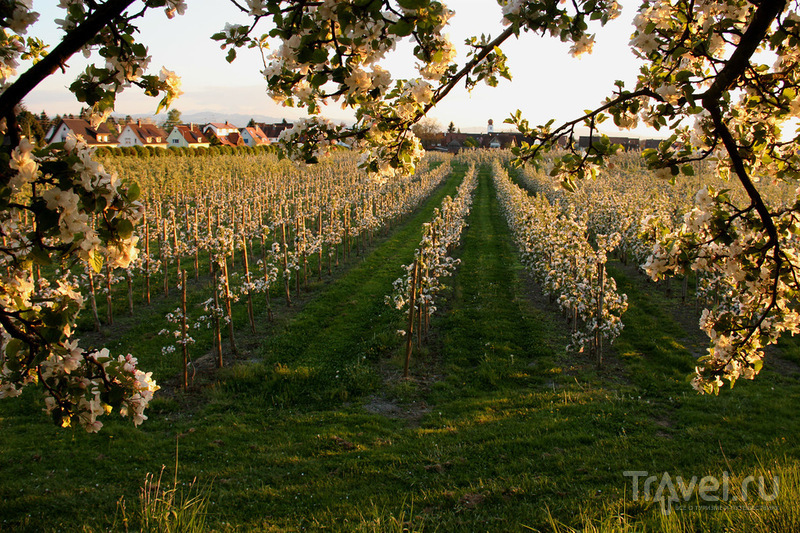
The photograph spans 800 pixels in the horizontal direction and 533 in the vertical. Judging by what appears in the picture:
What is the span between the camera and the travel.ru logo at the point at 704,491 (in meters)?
3.99

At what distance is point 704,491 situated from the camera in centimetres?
472

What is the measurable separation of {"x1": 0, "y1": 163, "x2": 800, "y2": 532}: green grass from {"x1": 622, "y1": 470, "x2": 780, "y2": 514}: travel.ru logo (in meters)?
0.13

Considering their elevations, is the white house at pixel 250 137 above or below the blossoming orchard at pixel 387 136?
above

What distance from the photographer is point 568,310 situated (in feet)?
42.7

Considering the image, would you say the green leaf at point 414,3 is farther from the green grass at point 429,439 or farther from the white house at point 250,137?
the white house at point 250,137

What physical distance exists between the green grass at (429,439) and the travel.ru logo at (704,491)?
132mm

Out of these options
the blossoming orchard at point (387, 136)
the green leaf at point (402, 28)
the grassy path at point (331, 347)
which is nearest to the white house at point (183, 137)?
the grassy path at point (331, 347)

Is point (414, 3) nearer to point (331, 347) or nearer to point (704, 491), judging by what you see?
point (704, 491)

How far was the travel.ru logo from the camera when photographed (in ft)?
13.1

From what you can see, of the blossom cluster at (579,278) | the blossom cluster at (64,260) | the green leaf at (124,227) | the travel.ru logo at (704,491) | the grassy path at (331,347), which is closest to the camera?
the blossom cluster at (64,260)

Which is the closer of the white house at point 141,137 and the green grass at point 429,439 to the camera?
the green grass at point 429,439

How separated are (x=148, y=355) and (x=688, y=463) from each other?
34.2ft

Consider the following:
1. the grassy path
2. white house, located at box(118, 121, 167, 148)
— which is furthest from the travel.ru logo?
white house, located at box(118, 121, 167, 148)

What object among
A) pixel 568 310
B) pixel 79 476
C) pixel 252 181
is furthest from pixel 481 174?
pixel 79 476
